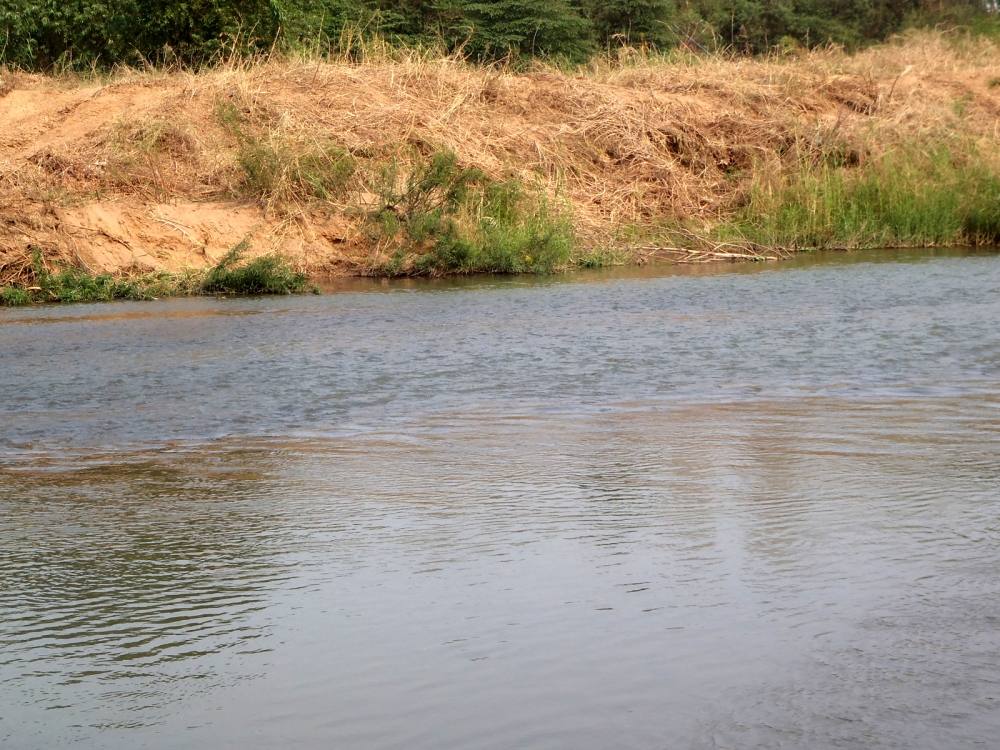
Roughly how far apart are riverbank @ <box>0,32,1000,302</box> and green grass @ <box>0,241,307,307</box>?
0.34 metres

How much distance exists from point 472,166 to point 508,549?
1525 centimetres

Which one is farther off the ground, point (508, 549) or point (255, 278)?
point (255, 278)

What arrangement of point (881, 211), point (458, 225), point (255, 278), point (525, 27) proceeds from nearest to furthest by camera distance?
point (255, 278), point (458, 225), point (881, 211), point (525, 27)

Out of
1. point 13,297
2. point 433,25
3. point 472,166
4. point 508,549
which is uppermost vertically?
point 433,25

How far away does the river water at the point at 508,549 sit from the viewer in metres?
2.86

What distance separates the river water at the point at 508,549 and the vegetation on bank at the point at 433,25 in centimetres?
1527

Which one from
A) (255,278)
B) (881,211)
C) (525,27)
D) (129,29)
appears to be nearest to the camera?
(255,278)

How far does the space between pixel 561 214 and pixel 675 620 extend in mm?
15536

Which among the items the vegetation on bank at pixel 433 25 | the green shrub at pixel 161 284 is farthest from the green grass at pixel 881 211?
the green shrub at pixel 161 284

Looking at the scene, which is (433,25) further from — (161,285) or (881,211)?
(161,285)

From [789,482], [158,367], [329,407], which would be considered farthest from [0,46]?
[789,482]

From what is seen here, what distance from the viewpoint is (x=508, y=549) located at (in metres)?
4.09

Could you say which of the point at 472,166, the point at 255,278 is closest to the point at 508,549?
the point at 255,278

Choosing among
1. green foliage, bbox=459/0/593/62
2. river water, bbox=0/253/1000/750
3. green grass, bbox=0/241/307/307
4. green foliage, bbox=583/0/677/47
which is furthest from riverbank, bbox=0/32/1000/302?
green foliage, bbox=583/0/677/47
